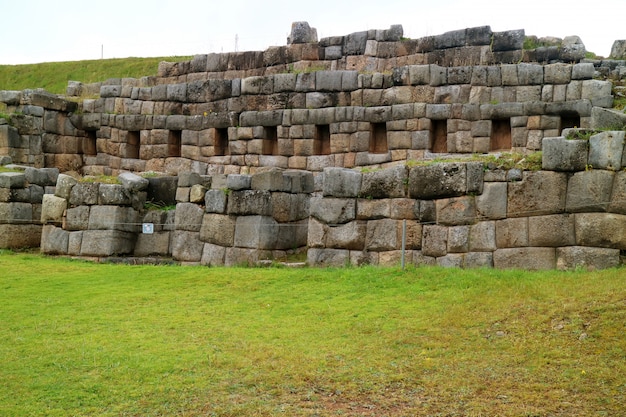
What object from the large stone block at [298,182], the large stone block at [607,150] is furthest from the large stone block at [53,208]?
the large stone block at [607,150]

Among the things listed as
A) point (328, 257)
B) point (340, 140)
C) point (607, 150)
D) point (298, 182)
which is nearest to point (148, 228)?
point (298, 182)

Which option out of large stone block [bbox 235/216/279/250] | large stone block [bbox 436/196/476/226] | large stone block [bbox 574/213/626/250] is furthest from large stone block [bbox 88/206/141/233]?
large stone block [bbox 574/213/626/250]

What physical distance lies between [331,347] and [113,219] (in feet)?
33.7

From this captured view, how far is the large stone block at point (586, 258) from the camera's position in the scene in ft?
43.8

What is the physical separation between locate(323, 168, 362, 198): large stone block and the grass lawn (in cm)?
198

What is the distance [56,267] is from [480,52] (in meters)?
13.2

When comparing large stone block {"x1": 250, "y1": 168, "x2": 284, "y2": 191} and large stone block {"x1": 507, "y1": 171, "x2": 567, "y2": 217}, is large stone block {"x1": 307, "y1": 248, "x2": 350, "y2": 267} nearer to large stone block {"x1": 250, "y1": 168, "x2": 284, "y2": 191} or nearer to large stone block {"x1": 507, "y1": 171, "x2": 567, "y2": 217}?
large stone block {"x1": 250, "y1": 168, "x2": 284, "y2": 191}

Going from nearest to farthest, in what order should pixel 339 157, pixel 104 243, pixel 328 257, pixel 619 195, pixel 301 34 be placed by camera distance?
pixel 619 195 < pixel 328 257 < pixel 104 243 < pixel 339 157 < pixel 301 34

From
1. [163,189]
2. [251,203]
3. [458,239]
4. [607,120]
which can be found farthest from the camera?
[163,189]

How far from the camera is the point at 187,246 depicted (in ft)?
62.3

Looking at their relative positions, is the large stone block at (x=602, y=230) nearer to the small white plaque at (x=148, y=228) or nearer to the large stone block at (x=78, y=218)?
the small white plaque at (x=148, y=228)

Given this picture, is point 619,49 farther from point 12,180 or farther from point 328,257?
point 12,180

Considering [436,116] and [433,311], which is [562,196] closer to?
[433,311]

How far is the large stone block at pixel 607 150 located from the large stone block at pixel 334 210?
4.55 m
